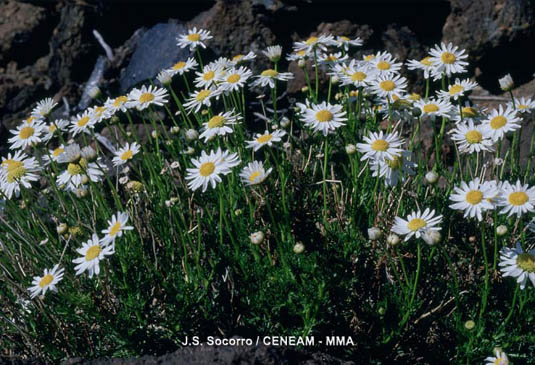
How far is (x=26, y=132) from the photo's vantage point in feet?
12.7

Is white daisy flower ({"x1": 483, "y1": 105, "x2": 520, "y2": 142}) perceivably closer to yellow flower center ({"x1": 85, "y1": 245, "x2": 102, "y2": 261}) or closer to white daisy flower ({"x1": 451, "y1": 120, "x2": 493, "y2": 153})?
white daisy flower ({"x1": 451, "y1": 120, "x2": 493, "y2": 153})

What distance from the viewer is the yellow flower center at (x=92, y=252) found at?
9.84 feet

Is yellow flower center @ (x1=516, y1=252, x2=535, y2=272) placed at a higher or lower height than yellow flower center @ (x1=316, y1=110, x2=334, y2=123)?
lower

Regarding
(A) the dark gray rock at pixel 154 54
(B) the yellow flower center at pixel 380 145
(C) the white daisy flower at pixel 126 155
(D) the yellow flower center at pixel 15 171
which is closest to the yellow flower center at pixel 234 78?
(C) the white daisy flower at pixel 126 155

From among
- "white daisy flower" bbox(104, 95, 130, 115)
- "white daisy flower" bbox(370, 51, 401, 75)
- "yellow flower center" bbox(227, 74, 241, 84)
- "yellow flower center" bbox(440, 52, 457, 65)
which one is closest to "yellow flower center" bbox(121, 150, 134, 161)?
"white daisy flower" bbox(104, 95, 130, 115)

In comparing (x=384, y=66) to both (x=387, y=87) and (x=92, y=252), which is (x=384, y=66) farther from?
(x=92, y=252)

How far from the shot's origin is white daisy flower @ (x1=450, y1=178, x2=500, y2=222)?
277 centimetres

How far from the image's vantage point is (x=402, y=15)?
5.70 meters

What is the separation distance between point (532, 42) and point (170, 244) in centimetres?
401

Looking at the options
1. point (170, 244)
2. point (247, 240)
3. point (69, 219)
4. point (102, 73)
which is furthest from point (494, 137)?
point (102, 73)

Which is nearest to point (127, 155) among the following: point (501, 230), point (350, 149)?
point (350, 149)

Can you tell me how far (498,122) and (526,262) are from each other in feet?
3.13

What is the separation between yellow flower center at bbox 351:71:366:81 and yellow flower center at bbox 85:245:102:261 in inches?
76.8

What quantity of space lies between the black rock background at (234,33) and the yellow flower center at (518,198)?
9.08ft
